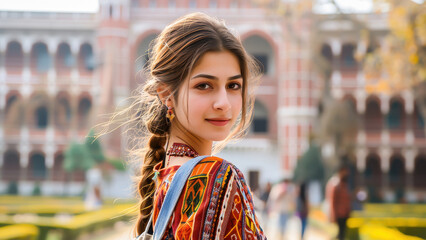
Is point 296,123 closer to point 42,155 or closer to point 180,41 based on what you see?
point 42,155

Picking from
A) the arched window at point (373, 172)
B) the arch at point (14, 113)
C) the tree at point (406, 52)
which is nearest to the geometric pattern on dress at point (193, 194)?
the tree at point (406, 52)

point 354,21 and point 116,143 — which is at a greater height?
point 354,21

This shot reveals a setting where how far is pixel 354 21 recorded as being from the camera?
15.5m

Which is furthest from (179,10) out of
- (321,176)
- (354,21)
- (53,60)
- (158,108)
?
(158,108)

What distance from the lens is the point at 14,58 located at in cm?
2761

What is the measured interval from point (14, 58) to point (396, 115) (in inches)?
787

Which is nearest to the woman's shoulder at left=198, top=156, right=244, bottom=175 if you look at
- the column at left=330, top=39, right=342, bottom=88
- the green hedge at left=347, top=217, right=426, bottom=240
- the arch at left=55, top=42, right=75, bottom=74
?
the green hedge at left=347, top=217, right=426, bottom=240

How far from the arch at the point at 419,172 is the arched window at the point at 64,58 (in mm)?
18371

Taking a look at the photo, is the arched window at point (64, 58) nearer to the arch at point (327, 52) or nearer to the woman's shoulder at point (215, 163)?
the arch at point (327, 52)

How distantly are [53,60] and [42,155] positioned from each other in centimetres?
503

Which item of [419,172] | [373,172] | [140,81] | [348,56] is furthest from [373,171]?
[140,81]

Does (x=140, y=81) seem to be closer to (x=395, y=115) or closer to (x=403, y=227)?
(x=395, y=115)

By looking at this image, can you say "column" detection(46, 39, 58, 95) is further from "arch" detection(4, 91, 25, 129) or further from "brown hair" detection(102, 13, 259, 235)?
"brown hair" detection(102, 13, 259, 235)

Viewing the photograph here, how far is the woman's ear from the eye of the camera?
4.17 feet
